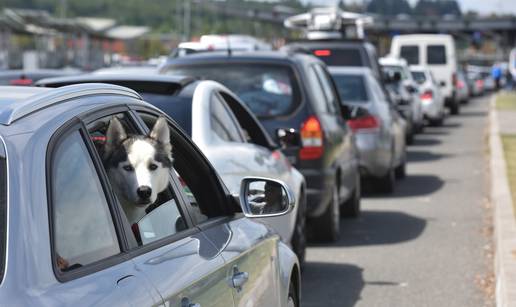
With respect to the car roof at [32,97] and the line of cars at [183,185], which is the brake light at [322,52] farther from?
the car roof at [32,97]

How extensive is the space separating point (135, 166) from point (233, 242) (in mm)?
605

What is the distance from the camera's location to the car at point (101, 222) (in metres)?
3.20

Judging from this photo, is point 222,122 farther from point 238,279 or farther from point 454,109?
point 454,109

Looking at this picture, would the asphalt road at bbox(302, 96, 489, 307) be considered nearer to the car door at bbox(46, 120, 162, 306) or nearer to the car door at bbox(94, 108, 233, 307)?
the car door at bbox(94, 108, 233, 307)

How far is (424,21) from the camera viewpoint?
137875 mm

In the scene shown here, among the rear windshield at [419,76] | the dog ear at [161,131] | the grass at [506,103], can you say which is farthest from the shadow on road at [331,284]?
the grass at [506,103]

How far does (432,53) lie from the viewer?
147 feet

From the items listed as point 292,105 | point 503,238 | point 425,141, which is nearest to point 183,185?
point 292,105

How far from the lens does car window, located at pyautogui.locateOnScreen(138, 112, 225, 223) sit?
525 cm

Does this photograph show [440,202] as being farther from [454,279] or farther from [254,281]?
[254,281]

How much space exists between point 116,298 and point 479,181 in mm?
16176

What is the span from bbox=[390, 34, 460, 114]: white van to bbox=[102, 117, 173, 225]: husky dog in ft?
132

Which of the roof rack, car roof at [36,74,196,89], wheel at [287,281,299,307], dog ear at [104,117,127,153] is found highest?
dog ear at [104,117,127,153]

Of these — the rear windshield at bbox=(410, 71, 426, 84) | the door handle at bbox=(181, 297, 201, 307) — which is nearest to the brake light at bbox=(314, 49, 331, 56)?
the rear windshield at bbox=(410, 71, 426, 84)
